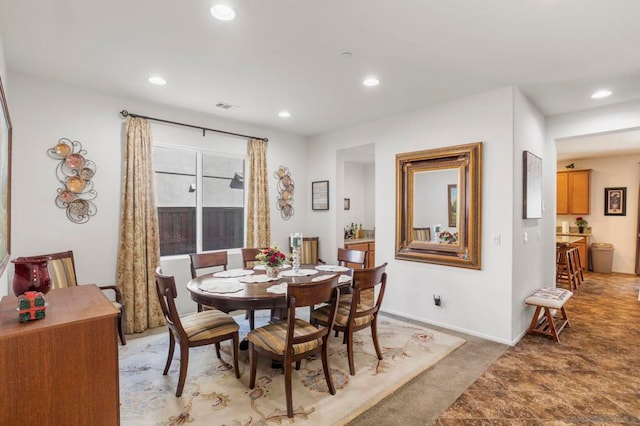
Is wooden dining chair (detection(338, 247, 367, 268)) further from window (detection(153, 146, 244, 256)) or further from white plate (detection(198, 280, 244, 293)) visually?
window (detection(153, 146, 244, 256))

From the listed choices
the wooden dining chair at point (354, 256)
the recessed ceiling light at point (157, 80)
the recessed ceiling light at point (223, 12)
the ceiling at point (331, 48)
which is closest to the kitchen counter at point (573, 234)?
the ceiling at point (331, 48)

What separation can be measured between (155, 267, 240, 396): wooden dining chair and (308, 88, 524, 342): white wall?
2508 millimetres

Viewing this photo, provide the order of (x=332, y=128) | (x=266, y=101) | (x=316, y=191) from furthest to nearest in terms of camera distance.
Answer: (x=316, y=191) → (x=332, y=128) → (x=266, y=101)

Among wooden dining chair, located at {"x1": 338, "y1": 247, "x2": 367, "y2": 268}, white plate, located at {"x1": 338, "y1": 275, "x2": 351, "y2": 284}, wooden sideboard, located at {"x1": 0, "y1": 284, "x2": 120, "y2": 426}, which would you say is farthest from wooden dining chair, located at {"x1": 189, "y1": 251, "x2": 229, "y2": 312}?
wooden sideboard, located at {"x1": 0, "y1": 284, "x2": 120, "y2": 426}

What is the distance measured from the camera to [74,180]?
3.50 meters

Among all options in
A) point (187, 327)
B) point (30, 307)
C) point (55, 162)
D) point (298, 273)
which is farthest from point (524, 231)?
point (55, 162)

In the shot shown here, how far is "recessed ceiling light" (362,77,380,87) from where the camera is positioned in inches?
130

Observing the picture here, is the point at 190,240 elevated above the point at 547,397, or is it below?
above

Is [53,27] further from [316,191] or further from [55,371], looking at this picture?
[316,191]

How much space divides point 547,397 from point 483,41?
2.81 m

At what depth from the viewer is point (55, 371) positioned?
4.75 feet

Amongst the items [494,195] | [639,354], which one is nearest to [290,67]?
[494,195]

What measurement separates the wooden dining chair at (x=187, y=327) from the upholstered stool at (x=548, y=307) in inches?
129

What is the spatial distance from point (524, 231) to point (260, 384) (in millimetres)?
3294
